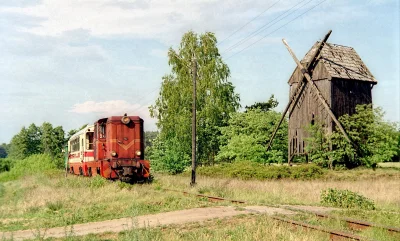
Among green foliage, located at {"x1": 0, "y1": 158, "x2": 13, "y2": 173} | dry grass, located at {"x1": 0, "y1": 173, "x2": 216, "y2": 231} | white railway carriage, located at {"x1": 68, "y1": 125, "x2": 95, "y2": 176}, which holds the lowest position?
green foliage, located at {"x1": 0, "y1": 158, "x2": 13, "y2": 173}

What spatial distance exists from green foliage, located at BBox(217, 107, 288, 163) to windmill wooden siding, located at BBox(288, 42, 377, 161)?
2391mm

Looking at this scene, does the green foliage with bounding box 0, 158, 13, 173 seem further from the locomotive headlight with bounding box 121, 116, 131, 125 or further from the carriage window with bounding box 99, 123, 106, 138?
the locomotive headlight with bounding box 121, 116, 131, 125

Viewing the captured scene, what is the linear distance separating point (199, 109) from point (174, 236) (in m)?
35.7

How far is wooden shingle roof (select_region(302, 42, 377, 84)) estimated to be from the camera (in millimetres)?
39125

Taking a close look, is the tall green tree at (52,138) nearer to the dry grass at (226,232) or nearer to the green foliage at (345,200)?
the green foliage at (345,200)

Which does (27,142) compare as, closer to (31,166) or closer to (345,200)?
(31,166)

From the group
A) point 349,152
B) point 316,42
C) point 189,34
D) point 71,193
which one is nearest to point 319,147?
point 349,152

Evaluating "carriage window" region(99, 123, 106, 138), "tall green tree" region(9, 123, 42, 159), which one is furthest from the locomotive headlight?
"tall green tree" region(9, 123, 42, 159)

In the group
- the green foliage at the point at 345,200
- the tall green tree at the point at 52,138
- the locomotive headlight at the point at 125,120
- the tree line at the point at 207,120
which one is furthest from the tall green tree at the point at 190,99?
the tall green tree at the point at 52,138

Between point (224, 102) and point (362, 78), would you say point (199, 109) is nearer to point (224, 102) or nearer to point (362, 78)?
point (224, 102)

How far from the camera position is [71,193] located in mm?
19828

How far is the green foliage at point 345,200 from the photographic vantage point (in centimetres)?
1546

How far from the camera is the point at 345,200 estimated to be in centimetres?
A: 1609

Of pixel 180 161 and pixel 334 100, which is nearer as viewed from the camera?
pixel 334 100
